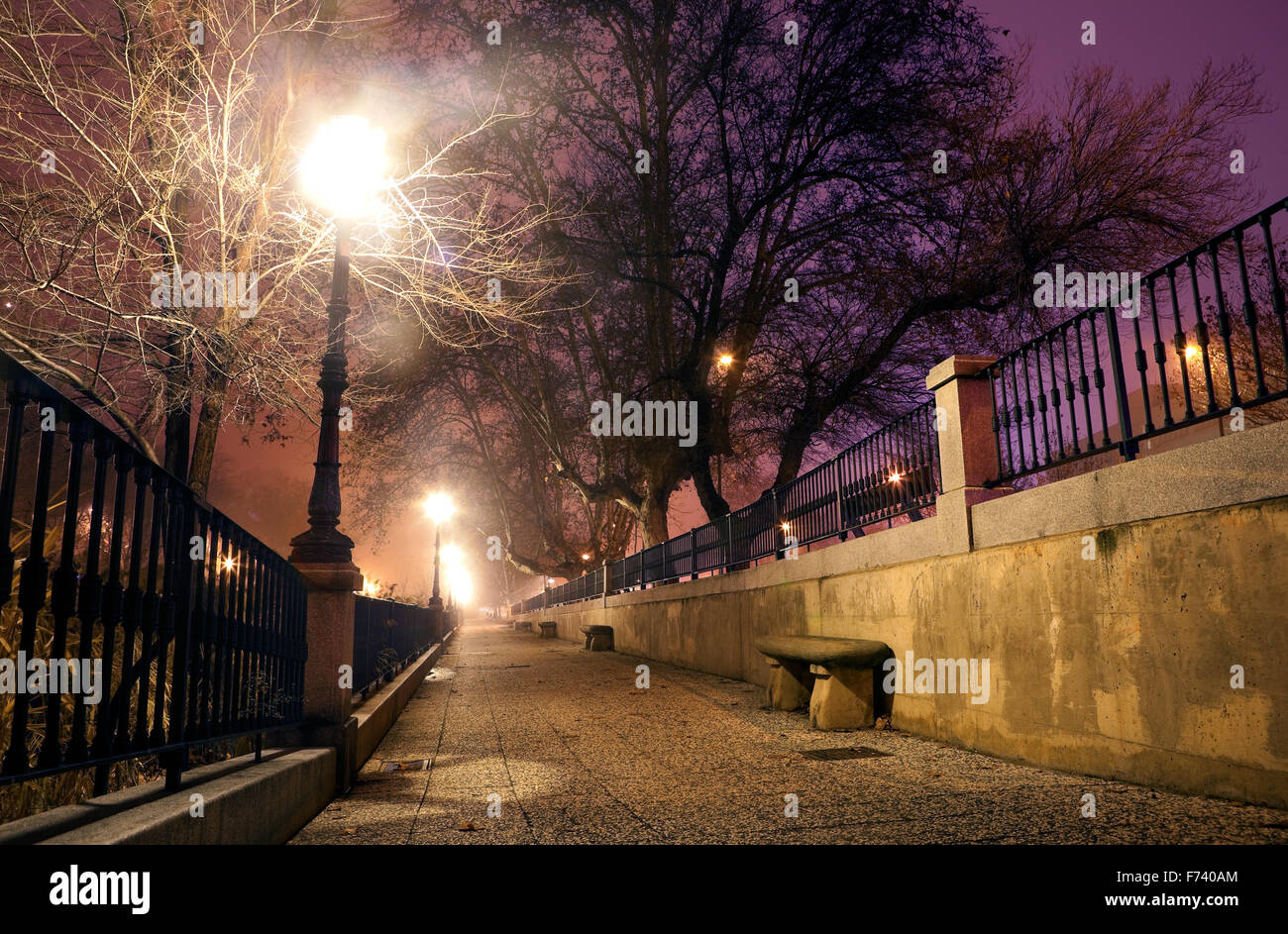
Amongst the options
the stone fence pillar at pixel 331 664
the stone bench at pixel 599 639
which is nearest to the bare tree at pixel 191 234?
the stone fence pillar at pixel 331 664

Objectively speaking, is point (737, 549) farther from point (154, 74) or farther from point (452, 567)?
point (452, 567)

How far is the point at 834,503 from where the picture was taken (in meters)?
9.71

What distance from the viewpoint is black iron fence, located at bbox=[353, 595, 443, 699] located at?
8055 mm

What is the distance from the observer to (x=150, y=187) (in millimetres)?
8852

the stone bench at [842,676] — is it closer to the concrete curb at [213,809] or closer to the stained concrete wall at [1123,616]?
the stained concrete wall at [1123,616]

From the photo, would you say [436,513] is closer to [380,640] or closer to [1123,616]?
[380,640]

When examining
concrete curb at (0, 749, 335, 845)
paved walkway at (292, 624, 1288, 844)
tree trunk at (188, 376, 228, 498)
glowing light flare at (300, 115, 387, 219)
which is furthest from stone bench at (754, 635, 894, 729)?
tree trunk at (188, 376, 228, 498)

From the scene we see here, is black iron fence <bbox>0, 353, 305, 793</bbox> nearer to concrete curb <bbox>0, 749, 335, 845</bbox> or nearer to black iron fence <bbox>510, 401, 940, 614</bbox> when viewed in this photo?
concrete curb <bbox>0, 749, 335, 845</bbox>

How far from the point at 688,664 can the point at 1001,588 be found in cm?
958

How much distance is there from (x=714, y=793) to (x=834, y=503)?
5.26 m

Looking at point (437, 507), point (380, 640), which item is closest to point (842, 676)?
point (380, 640)

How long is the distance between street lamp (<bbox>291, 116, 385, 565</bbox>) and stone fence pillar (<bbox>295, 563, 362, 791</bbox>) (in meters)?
0.16

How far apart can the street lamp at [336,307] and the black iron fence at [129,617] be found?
0.51 metres
